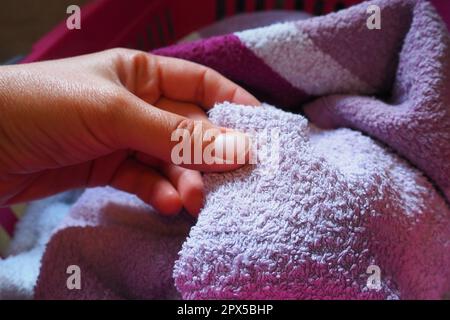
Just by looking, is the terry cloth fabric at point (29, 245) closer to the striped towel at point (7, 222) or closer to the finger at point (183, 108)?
the striped towel at point (7, 222)

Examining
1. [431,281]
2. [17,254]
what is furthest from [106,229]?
[431,281]

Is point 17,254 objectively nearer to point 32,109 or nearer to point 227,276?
point 32,109

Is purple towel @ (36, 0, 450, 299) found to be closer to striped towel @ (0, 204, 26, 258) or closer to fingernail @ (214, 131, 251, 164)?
fingernail @ (214, 131, 251, 164)

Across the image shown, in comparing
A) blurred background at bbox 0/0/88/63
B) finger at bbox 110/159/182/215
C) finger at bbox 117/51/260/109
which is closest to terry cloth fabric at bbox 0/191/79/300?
finger at bbox 110/159/182/215

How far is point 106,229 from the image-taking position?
56 centimetres

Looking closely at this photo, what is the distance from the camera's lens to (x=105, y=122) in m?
0.47

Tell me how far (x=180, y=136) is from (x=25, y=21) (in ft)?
2.17

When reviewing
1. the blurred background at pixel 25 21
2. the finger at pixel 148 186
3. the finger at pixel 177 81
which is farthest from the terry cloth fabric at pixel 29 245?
the blurred background at pixel 25 21

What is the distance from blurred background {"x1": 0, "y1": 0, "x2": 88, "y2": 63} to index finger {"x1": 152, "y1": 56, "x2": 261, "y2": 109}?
48 centimetres

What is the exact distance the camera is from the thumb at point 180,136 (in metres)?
0.46

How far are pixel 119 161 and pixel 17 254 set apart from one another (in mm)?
231

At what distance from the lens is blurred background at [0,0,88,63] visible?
37.2 inches

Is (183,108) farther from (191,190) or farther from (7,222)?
(7,222)

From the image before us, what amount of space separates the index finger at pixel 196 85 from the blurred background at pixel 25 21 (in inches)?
18.9
